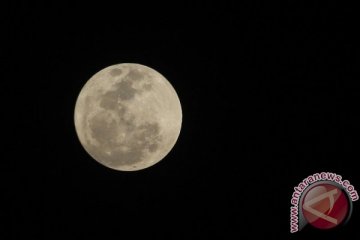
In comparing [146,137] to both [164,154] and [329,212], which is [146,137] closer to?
[164,154]

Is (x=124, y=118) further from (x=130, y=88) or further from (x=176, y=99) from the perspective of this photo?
(x=176, y=99)

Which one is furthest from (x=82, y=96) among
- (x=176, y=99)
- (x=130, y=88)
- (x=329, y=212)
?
(x=329, y=212)

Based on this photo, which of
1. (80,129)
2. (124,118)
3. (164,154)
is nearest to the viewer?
(124,118)

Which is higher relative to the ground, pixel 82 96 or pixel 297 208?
pixel 82 96

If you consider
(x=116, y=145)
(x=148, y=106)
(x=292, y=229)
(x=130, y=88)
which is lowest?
(x=292, y=229)

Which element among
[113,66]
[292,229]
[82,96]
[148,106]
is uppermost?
[113,66]

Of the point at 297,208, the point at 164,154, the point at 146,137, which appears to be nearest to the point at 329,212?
the point at 297,208

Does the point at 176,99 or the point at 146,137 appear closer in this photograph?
the point at 146,137

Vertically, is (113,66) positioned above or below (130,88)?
above

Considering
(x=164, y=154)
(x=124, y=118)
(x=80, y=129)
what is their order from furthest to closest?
(x=164, y=154) < (x=80, y=129) < (x=124, y=118)
